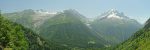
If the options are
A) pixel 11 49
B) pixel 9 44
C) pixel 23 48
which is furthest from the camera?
pixel 23 48

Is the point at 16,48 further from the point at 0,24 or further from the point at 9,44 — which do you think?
the point at 0,24

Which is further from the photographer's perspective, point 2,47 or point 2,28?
point 2,28

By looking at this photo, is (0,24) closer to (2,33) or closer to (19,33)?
(2,33)

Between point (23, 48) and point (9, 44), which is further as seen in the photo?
point (23, 48)

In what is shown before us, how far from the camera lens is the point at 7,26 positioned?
114 m

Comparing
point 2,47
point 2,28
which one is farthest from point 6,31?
point 2,47

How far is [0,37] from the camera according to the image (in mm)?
108375

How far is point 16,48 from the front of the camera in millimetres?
110500

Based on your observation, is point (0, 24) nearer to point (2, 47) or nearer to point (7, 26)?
point (7, 26)

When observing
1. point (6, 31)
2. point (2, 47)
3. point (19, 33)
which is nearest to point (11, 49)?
point (2, 47)

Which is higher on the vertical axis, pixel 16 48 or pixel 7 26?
pixel 7 26

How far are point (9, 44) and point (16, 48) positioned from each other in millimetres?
2878

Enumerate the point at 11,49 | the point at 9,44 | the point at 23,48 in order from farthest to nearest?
the point at 23,48 → the point at 9,44 → the point at 11,49

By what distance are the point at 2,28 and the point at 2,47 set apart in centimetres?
975
